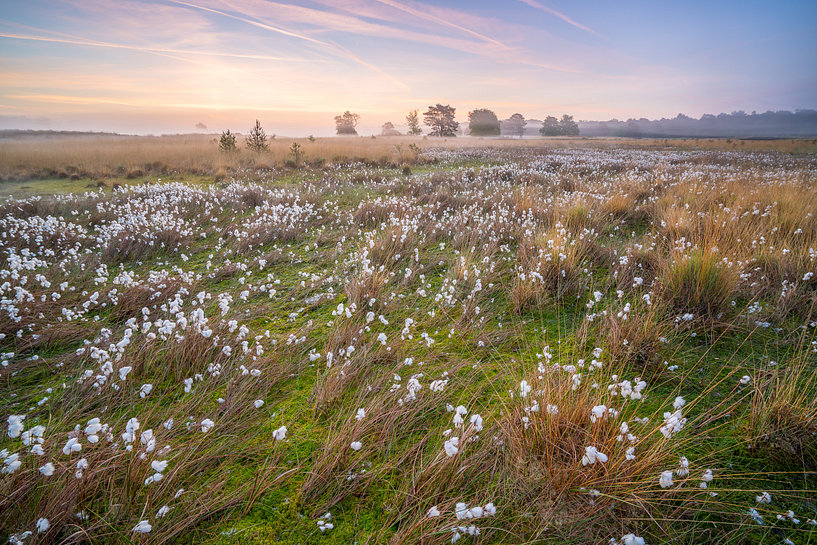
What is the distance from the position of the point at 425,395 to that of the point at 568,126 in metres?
116

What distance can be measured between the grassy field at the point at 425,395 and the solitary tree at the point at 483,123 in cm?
8789

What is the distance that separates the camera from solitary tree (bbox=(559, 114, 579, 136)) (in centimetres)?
9900

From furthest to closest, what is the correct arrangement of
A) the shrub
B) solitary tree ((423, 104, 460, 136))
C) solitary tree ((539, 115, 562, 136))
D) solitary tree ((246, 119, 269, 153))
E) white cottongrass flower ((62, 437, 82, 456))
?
solitary tree ((539, 115, 562, 136)), solitary tree ((423, 104, 460, 136)), solitary tree ((246, 119, 269, 153)), the shrub, white cottongrass flower ((62, 437, 82, 456))

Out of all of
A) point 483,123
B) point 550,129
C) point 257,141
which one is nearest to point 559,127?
point 550,129

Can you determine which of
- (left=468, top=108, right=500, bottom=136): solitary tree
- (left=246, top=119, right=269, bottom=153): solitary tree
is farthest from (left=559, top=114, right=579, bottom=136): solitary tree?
(left=246, top=119, right=269, bottom=153): solitary tree

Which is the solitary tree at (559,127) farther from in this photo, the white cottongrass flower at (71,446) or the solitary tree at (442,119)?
the white cottongrass flower at (71,446)

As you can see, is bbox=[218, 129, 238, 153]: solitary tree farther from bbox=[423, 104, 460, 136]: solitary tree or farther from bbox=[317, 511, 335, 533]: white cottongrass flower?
bbox=[423, 104, 460, 136]: solitary tree

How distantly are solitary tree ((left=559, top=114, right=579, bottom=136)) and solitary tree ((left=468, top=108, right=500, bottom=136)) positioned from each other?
24487 millimetres

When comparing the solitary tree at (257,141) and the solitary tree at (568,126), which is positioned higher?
the solitary tree at (568,126)

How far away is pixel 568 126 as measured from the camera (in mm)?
99688

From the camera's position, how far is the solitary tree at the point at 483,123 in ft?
282

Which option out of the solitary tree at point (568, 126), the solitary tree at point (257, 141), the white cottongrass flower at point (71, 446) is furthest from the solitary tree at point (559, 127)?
the white cottongrass flower at point (71, 446)

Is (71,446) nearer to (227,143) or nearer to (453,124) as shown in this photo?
(227,143)

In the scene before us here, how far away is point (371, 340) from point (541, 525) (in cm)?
196
